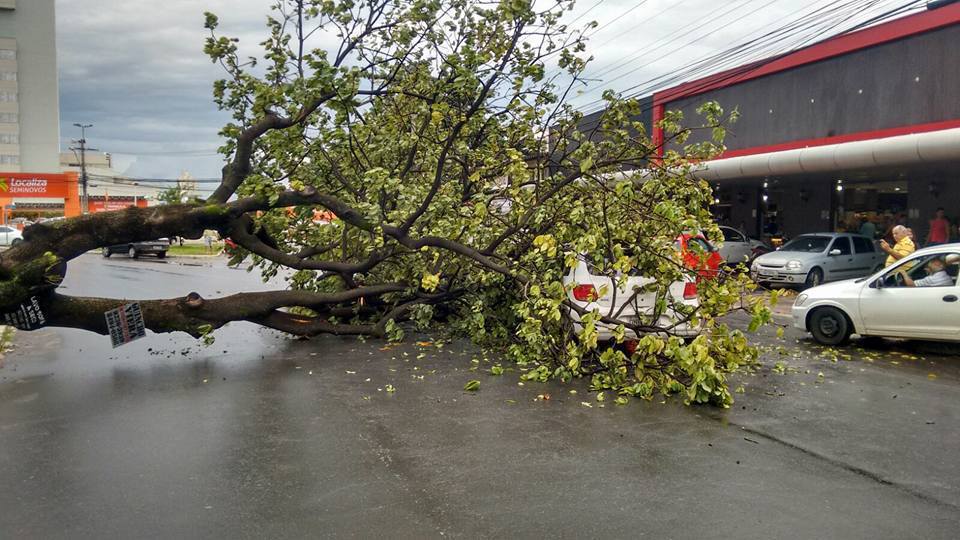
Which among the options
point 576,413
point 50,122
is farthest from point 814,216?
point 50,122

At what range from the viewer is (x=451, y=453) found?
5.99 meters

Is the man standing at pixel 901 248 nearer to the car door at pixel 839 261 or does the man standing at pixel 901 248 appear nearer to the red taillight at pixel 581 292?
the car door at pixel 839 261

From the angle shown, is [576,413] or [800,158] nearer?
[576,413]

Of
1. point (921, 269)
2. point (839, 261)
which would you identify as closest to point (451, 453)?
point (921, 269)

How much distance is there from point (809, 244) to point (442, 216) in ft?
44.1

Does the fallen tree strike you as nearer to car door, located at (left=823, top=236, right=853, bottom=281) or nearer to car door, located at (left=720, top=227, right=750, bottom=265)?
car door, located at (left=823, top=236, right=853, bottom=281)

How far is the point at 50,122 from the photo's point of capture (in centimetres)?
7544

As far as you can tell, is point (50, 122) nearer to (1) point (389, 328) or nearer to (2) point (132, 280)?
(2) point (132, 280)

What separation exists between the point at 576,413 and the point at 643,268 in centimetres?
237

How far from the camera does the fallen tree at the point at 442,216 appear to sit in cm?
859

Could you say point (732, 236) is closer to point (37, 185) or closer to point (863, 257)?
point (863, 257)

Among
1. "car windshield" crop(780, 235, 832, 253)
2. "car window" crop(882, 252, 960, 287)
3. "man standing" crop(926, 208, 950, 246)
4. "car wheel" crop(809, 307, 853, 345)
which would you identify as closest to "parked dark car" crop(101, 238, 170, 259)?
"car windshield" crop(780, 235, 832, 253)

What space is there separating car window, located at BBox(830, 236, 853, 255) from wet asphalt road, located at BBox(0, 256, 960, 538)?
33.3 feet

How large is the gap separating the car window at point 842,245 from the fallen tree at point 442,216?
35.9 feet
